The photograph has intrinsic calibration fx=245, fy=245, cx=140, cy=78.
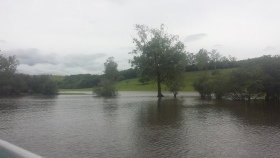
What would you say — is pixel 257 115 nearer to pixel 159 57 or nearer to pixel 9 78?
pixel 159 57

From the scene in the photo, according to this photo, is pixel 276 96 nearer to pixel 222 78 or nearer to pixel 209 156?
pixel 222 78

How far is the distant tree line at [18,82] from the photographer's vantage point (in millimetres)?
69812

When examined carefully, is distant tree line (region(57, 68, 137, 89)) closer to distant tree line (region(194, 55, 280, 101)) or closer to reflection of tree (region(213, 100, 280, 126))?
distant tree line (region(194, 55, 280, 101))

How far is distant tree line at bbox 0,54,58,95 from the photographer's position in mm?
69812

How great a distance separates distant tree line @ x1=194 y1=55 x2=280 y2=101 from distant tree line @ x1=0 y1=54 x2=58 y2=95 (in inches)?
1940

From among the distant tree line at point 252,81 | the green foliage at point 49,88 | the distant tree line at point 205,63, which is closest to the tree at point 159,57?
the distant tree line at point 252,81

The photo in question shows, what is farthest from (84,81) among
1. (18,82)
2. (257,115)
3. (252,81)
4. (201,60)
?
(257,115)

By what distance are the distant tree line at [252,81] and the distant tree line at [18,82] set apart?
4927 cm

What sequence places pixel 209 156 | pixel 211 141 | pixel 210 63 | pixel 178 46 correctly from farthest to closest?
pixel 210 63 → pixel 178 46 → pixel 211 141 → pixel 209 156

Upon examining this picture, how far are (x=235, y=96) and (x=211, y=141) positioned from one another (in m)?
29.9

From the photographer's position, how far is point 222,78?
39969 millimetres

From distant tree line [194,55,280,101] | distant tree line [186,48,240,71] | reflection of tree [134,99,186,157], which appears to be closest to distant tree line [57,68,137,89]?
distant tree line [186,48,240,71]

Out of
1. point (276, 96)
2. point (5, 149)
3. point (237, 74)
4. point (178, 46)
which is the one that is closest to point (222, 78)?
point (237, 74)

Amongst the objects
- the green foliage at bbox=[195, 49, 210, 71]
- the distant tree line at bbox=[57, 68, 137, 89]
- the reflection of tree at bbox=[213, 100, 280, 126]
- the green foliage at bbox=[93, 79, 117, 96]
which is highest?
the green foliage at bbox=[195, 49, 210, 71]
